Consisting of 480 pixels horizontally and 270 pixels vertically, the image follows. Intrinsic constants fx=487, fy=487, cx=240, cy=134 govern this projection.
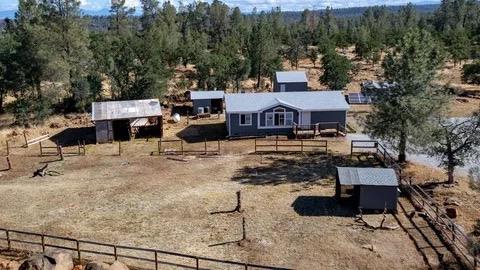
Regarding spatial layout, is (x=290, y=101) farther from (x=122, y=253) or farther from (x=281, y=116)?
(x=122, y=253)

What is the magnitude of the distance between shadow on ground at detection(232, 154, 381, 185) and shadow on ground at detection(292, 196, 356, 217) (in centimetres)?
282

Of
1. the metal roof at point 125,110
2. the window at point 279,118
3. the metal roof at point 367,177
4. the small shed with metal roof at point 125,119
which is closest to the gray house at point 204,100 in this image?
the small shed with metal roof at point 125,119

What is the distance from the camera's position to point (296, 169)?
3123 centimetres

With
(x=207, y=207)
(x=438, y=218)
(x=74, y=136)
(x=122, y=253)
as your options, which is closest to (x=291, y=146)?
(x=207, y=207)

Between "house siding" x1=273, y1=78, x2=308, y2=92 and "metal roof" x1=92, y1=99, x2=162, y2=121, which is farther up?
"house siding" x1=273, y1=78, x2=308, y2=92

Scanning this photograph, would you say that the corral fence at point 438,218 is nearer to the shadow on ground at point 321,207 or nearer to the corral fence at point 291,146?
the corral fence at point 291,146

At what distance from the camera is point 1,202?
88.3 feet

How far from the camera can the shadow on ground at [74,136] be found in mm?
39375

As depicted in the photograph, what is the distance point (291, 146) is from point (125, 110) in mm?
14061

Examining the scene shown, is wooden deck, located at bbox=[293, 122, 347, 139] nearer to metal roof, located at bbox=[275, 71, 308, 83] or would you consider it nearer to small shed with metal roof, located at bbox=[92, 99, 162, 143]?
small shed with metal roof, located at bbox=[92, 99, 162, 143]

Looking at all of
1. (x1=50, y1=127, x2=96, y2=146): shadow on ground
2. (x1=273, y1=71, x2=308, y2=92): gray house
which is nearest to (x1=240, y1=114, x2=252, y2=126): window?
(x1=50, y1=127, x2=96, y2=146): shadow on ground

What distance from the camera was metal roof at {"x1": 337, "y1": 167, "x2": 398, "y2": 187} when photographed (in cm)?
2403

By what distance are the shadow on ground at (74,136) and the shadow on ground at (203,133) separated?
24.2ft

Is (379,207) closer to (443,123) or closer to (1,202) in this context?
(443,123)
